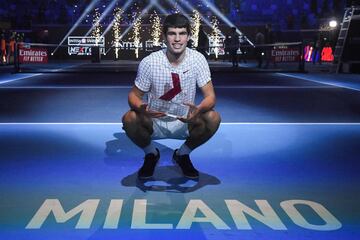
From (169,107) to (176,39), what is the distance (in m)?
0.51

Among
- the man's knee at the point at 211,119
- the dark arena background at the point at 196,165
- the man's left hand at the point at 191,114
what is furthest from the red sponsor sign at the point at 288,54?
the man's left hand at the point at 191,114

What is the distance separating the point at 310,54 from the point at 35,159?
2681 cm

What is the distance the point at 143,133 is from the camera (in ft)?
13.1

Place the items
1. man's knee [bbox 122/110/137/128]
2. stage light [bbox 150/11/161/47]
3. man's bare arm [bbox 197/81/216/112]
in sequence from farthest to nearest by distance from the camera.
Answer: stage light [bbox 150/11/161/47], man's knee [bbox 122/110/137/128], man's bare arm [bbox 197/81/216/112]

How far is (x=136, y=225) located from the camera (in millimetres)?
3002

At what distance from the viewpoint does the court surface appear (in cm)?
298

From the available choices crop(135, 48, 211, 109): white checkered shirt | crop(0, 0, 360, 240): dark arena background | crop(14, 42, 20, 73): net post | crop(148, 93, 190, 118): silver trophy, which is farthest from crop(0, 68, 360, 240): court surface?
crop(14, 42, 20, 73): net post

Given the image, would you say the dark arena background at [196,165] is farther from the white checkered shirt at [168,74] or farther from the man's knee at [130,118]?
the white checkered shirt at [168,74]

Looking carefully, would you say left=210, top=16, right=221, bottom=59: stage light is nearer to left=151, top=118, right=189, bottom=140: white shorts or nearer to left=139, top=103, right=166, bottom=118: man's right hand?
left=151, top=118, right=189, bottom=140: white shorts

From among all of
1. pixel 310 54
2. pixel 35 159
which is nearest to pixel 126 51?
pixel 310 54

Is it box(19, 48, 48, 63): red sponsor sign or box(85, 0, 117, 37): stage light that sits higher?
box(85, 0, 117, 37): stage light

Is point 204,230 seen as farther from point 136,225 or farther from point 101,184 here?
point 101,184

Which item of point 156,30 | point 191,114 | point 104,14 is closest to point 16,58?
point 191,114

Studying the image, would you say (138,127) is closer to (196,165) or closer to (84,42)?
(196,165)
